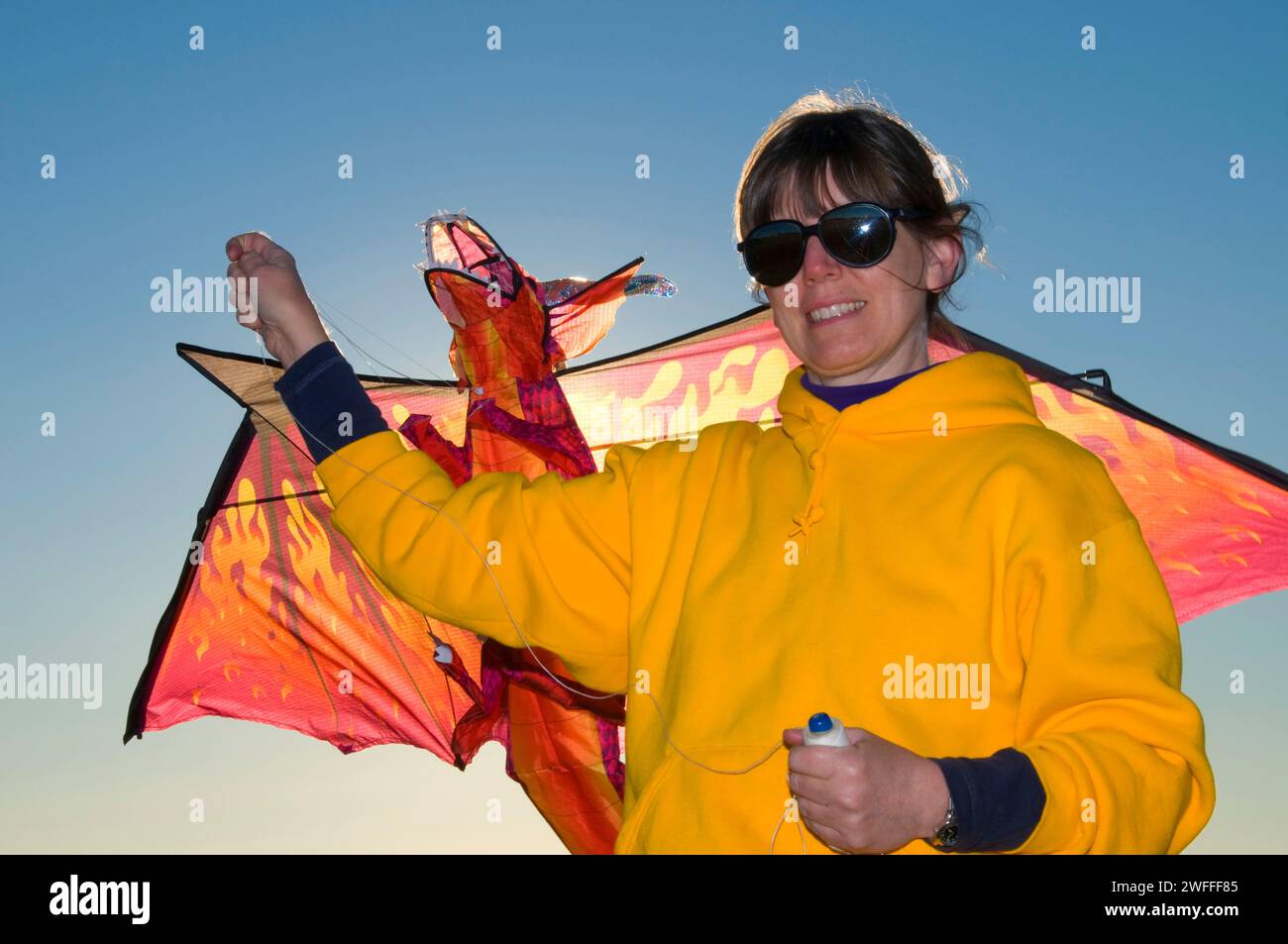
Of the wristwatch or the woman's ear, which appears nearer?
the wristwatch

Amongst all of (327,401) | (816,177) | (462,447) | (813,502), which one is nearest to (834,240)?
(816,177)

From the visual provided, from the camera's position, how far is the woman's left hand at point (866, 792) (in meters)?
1.38

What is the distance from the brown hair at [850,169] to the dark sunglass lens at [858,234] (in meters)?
0.05

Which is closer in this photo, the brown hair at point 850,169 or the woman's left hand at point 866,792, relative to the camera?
the woman's left hand at point 866,792

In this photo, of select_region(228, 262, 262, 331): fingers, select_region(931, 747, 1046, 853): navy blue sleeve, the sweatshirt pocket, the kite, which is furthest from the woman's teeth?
the kite

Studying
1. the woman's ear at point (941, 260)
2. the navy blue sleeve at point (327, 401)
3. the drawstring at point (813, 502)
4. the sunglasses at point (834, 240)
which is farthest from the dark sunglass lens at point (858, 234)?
the navy blue sleeve at point (327, 401)

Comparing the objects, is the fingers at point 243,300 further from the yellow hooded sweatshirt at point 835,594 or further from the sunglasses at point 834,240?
the sunglasses at point 834,240

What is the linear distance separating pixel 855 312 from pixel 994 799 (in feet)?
2.92

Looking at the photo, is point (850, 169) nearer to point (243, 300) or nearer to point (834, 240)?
point (834, 240)

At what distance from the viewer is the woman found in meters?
1.53

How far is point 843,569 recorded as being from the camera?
1820 millimetres

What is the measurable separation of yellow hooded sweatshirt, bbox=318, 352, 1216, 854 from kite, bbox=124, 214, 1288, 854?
1985 mm

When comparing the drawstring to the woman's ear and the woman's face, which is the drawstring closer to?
the woman's face
